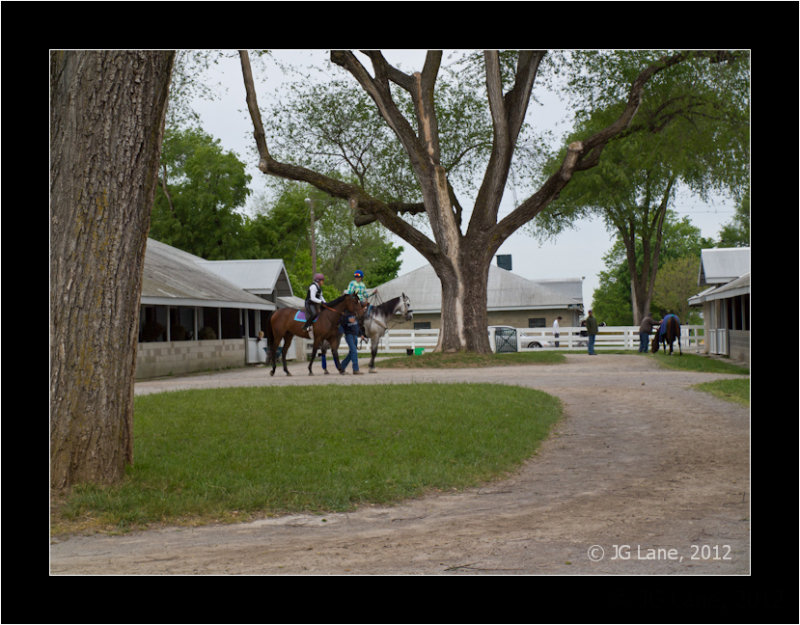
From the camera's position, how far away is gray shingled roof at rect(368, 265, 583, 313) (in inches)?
2004

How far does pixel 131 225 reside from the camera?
6.70 m

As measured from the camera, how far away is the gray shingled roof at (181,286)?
21969 millimetres

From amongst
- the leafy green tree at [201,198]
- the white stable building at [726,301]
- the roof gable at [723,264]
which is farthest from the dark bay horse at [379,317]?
the leafy green tree at [201,198]

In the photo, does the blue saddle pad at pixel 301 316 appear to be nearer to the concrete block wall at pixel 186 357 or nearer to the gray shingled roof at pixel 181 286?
the gray shingled roof at pixel 181 286

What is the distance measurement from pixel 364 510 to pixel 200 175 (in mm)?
39608

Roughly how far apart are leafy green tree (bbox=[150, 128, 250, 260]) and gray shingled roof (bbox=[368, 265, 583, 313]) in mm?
11576

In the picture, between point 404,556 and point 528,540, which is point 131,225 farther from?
point 528,540

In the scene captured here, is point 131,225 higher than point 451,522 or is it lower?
higher

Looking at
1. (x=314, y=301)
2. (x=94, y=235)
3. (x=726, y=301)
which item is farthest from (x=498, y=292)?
(x=94, y=235)

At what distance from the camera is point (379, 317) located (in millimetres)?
20984

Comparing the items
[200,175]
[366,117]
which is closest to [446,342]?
[366,117]

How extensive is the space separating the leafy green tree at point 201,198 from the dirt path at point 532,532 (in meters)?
36.6

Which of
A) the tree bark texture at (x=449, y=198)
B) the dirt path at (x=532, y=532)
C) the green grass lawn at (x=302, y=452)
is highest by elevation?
the tree bark texture at (x=449, y=198)

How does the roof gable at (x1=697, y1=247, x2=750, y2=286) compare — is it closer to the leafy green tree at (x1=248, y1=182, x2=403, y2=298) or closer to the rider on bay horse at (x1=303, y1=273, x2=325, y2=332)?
the leafy green tree at (x1=248, y1=182, x2=403, y2=298)
